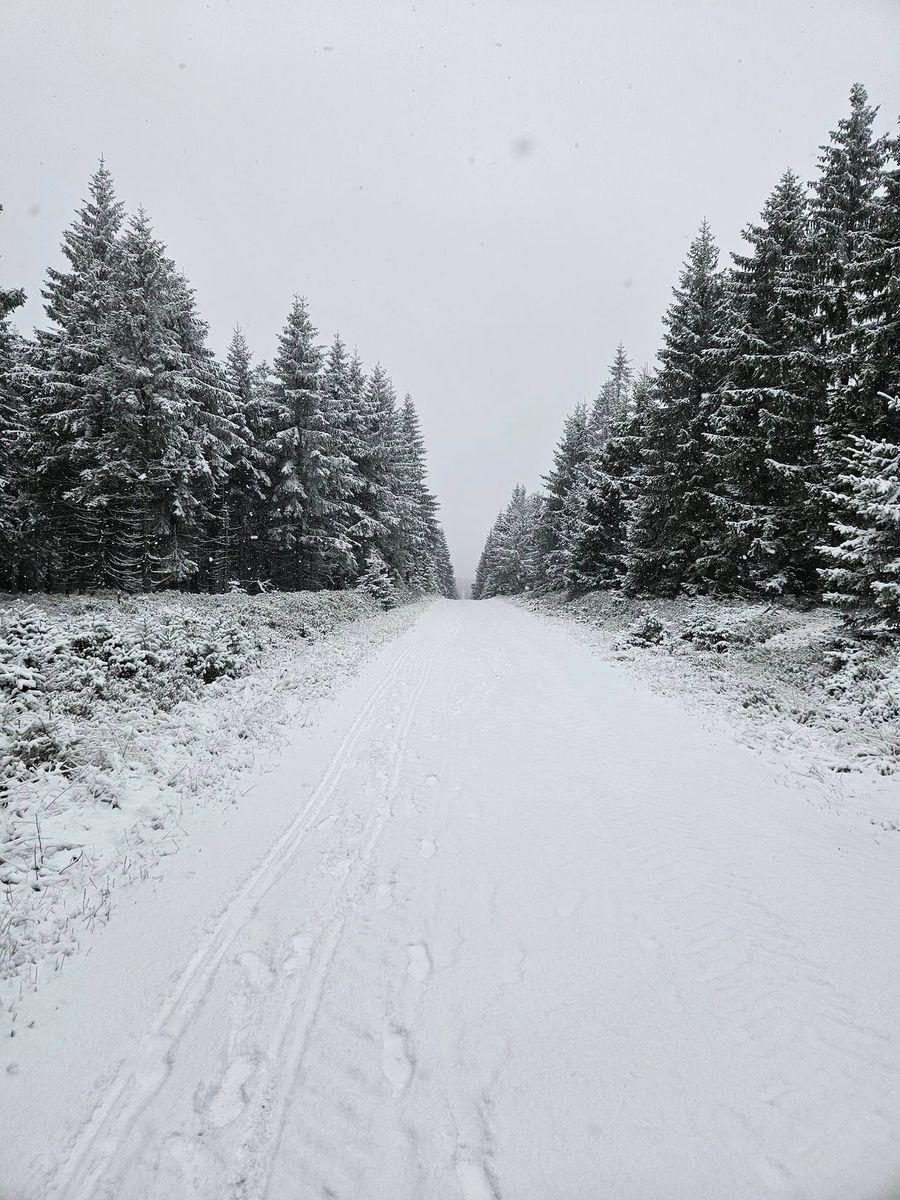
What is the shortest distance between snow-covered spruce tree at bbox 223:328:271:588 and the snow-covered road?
21.6 metres

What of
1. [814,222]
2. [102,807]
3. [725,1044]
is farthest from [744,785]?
[814,222]

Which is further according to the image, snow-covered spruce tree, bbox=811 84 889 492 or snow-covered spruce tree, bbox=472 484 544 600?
snow-covered spruce tree, bbox=472 484 544 600

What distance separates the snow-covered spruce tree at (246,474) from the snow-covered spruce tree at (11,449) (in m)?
7.63

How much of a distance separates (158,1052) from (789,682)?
11138mm

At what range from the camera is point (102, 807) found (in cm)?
529

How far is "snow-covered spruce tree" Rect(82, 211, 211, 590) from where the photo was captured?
1684 centimetres

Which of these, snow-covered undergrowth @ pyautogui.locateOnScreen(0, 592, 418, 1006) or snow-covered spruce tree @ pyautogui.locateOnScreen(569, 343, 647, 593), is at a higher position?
snow-covered spruce tree @ pyautogui.locateOnScreen(569, 343, 647, 593)

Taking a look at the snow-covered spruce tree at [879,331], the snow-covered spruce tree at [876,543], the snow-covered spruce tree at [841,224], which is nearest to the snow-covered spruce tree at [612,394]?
the snow-covered spruce tree at [841,224]

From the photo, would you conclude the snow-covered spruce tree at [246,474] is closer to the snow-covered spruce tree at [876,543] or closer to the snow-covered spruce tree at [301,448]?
the snow-covered spruce tree at [301,448]

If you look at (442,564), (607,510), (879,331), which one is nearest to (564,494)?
(607,510)

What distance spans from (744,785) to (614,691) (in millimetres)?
4503

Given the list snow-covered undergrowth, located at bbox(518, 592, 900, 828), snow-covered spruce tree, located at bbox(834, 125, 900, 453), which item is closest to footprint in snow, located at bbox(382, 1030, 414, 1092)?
snow-covered undergrowth, located at bbox(518, 592, 900, 828)

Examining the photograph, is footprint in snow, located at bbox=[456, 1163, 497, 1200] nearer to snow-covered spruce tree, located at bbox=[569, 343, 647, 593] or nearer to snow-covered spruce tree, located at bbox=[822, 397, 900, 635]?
snow-covered spruce tree, located at bbox=[822, 397, 900, 635]

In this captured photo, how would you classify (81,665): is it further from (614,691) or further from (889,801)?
(889,801)
